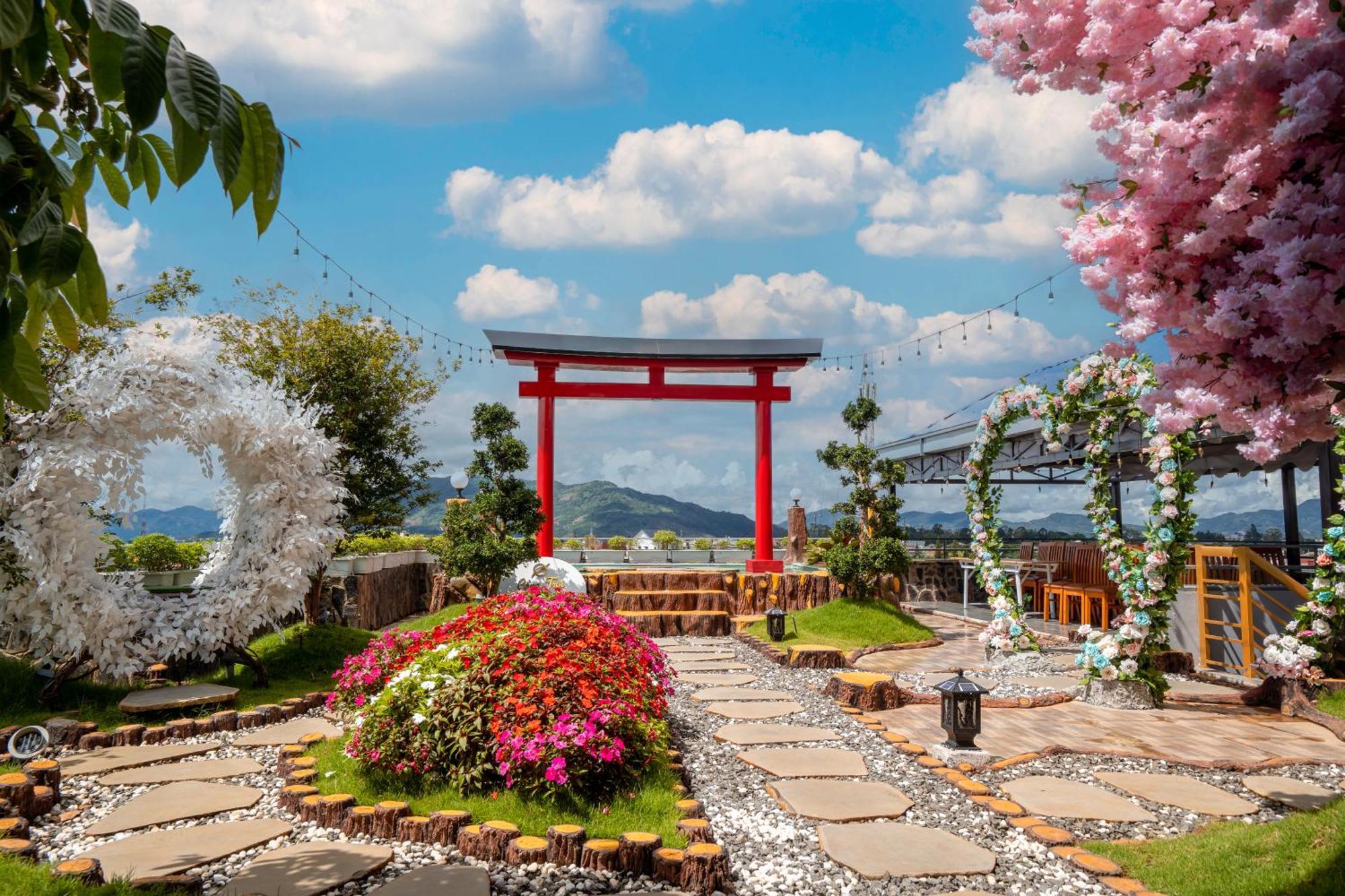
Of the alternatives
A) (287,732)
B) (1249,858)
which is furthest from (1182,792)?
(287,732)

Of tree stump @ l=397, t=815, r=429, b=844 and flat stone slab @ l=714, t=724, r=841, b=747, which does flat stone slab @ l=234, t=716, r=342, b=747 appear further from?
flat stone slab @ l=714, t=724, r=841, b=747

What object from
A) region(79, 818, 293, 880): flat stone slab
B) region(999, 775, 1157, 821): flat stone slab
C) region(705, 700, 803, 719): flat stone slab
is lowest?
region(705, 700, 803, 719): flat stone slab

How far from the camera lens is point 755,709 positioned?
821cm

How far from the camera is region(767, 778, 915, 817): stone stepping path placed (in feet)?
16.6

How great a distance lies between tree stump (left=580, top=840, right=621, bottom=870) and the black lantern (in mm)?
3222

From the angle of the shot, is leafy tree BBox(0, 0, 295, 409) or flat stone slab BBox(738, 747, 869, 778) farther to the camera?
flat stone slab BBox(738, 747, 869, 778)

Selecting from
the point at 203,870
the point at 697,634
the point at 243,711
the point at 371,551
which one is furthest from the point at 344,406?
the point at 203,870

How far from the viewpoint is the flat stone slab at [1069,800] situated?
16.8 feet

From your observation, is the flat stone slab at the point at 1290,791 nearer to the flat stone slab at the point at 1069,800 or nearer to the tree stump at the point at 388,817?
the flat stone slab at the point at 1069,800

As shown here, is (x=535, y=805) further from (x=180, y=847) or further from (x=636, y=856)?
(x=180, y=847)

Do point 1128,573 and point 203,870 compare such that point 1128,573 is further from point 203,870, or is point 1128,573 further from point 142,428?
point 142,428

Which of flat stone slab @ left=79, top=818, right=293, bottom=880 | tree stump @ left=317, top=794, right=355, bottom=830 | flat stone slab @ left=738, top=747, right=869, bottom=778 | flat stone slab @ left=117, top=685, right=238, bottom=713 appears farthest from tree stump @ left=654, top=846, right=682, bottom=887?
flat stone slab @ left=117, top=685, right=238, bottom=713

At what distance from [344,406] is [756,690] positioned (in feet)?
33.4

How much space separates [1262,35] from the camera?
82.4 inches
